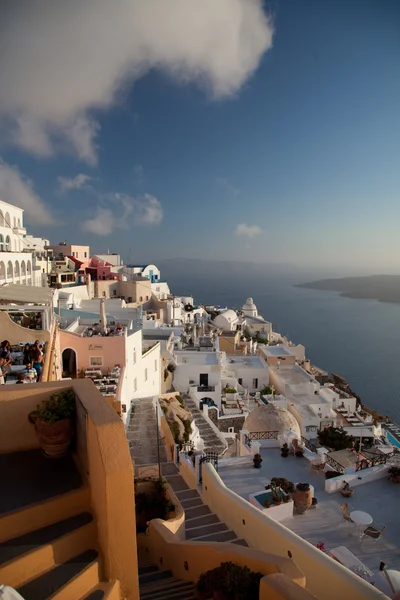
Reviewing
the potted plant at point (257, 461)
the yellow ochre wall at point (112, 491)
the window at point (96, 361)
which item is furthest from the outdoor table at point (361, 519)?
the window at point (96, 361)

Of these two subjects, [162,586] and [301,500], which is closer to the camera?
[162,586]

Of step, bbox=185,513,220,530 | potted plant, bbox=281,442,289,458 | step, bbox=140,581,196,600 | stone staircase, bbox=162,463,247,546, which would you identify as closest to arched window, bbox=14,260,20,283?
stone staircase, bbox=162,463,247,546

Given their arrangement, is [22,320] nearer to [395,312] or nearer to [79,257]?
[79,257]

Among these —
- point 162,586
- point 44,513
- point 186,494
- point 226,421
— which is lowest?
point 226,421

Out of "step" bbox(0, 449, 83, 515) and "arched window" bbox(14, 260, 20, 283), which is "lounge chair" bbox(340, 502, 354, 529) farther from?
"arched window" bbox(14, 260, 20, 283)

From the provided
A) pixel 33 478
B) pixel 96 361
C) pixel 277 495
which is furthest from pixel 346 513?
pixel 96 361

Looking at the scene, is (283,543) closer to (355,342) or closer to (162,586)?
(162,586)
